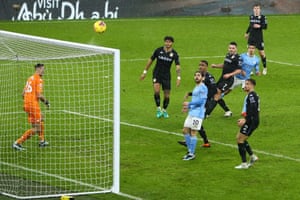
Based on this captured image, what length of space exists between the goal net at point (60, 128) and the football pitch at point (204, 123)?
1.59 feet

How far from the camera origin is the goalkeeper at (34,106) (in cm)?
2216

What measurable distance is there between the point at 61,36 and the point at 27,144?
19235 mm

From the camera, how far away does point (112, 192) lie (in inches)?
757

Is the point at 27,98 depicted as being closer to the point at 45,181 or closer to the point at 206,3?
the point at 45,181

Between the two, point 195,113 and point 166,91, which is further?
point 166,91

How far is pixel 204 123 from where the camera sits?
26.2 metres

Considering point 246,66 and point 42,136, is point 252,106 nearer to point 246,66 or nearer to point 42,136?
point 42,136

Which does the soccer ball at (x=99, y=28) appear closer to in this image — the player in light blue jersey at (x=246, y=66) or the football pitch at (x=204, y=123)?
the football pitch at (x=204, y=123)

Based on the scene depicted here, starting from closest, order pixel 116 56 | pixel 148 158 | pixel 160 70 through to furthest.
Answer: pixel 116 56 → pixel 148 158 → pixel 160 70

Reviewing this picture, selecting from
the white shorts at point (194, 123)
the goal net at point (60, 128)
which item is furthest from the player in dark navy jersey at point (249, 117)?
the goal net at point (60, 128)

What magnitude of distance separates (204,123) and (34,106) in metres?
5.89

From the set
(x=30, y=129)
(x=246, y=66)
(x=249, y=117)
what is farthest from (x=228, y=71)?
(x=30, y=129)

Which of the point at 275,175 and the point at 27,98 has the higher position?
the point at 27,98

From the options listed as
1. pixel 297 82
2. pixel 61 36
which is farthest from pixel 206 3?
pixel 297 82
